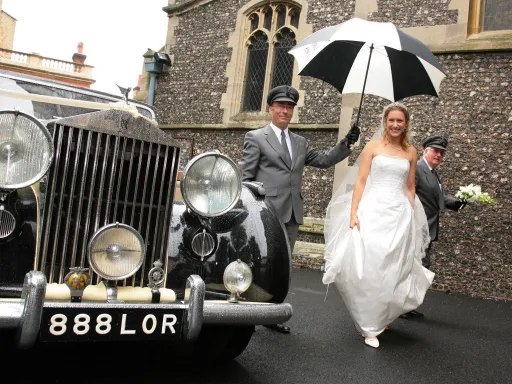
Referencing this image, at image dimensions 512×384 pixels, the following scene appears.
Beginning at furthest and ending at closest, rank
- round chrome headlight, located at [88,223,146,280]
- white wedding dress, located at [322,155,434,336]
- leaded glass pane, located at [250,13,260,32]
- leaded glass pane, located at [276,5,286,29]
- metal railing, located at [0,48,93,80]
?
metal railing, located at [0,48,93,80]
leaded glass pane, located at [250,13,260,32]
leaded glass pane, located at [276,5,286,29]
white wedding dress, located at [322,155,434,336]
round chrome headlight, located at [88,223,146,280]

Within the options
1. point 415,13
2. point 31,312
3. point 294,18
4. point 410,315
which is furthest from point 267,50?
point 31,312

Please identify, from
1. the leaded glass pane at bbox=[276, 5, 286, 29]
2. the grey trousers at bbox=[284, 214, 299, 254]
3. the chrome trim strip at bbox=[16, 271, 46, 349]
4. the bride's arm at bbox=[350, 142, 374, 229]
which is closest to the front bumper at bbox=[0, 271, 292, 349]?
the chrome trim strip at bbox=[16, 271, 46, 349]

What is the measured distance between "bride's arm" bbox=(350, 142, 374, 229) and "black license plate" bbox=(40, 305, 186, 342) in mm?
2349

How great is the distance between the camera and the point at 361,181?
186 inches

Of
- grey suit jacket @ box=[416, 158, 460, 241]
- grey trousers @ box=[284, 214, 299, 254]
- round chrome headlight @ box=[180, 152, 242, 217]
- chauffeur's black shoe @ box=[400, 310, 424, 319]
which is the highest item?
grey suit jacket @ box=[416, 158, 460, 241]

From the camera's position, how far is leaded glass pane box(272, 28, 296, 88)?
12.1 meters

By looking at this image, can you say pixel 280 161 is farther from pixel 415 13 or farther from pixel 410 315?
pixel 415 13

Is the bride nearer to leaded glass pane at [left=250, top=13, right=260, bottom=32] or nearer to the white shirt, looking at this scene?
the white shirt

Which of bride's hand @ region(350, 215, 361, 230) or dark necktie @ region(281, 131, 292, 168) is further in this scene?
dark necktie @ region(281, 131, 292, 168)

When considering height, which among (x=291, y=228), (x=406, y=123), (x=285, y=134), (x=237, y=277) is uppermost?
(x=406, y=123)

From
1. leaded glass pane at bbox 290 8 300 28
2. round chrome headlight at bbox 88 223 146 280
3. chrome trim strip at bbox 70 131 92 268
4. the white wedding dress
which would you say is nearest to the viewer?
round chrome headlight at bbox 88 223 146 280

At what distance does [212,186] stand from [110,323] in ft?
3.02

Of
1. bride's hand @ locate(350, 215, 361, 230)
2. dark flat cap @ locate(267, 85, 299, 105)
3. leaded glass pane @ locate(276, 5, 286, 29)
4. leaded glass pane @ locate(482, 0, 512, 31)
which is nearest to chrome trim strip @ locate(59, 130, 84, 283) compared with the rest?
dark flat cap @ locate(267, 85, 299, 105)

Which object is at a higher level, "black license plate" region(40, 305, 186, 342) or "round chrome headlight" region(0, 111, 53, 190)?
"round chrome headlight" region(0, 111, 53, 190)
